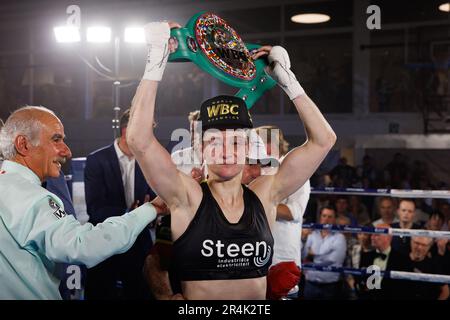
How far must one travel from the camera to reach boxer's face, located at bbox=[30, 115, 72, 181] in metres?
1.74

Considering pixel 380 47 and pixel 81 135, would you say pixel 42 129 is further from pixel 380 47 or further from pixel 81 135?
pixel 81 135

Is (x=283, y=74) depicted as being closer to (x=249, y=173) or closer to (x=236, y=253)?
(x=236, y=253)

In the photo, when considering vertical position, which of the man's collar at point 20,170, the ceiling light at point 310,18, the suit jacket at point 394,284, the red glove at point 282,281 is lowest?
the suit jacket at point 394,284

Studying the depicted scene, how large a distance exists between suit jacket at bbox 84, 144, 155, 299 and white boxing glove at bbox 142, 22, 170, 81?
164cm

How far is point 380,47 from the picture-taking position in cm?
802

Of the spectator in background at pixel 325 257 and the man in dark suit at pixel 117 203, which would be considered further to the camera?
the spectator in background at pixel 325 257

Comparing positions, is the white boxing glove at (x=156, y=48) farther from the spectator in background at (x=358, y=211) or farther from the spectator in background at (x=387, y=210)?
the spectator in background at (x=358, y=211)

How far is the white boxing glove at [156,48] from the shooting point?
1632 mm

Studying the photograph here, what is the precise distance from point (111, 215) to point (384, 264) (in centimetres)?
216

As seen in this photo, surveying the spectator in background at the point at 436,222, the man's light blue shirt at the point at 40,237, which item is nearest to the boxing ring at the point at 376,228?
the spectator in background at the point at 436,222

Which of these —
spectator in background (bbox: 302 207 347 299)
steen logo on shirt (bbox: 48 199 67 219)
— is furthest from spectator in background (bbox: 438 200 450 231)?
steen logo on shirt (bbox: 48 199 67 219)

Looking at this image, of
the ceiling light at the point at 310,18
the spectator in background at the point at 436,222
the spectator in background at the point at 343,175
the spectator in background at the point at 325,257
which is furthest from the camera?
the ceiling light at the point at 310,18

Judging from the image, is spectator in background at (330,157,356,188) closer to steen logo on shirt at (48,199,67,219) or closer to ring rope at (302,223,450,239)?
ring rope at (302,223,450,239)

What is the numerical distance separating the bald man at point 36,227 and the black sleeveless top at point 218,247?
16 cm
